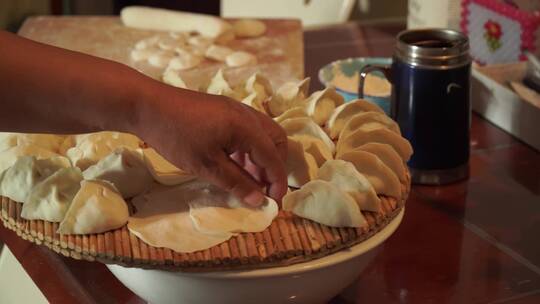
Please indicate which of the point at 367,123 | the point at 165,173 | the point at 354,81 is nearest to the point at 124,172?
the point at 165,173

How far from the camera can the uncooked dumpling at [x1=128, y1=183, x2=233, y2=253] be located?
2.34 ft

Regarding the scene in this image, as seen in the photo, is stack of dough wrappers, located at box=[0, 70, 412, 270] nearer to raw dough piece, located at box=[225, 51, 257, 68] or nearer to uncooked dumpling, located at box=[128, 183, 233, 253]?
uncooked dumpling, located at box=[128, 183, 233, 253]

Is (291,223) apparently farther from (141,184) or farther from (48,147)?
(48,147)

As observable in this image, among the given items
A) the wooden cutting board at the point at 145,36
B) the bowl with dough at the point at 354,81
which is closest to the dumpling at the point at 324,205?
the bowl with dough at the point at 354,81

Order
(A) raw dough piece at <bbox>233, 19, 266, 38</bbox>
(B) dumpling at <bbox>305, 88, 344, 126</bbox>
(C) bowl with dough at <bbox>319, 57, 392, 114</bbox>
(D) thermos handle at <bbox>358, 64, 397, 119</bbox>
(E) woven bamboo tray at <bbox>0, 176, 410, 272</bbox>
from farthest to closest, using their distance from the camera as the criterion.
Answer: (A) raw dough piece at <bbox>233, 19, 266, 38</bbox>, (C) bowl with dough at <bbox>319, 57, 392, 114</bbox>, (D) thermos handle at <bbox>358, 64, 397, 119</bbox>, (B) dumpling at <bbox>305, 88, 344, 126</bbox>, (E) woven bamboo tray at <bbox>0, 176, 410, 272</bbox>

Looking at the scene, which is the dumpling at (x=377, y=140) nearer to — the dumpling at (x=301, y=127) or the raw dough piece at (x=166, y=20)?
the dumpling at (x=301, y=127)

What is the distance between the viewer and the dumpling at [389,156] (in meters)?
0.82

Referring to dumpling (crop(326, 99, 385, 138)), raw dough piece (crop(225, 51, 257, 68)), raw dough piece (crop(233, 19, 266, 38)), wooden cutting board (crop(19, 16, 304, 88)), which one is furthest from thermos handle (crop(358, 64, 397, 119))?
raw dough piece (crop(233, 19, 266, 38))

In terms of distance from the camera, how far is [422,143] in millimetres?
1088

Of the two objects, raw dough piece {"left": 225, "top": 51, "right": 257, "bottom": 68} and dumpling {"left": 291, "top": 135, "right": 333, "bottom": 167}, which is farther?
raw dough piece {"left": 225, "top": 51, "right": 257, "bottom": 68}

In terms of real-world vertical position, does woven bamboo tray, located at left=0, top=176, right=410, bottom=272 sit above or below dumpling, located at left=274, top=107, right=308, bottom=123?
below

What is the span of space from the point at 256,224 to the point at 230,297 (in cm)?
7

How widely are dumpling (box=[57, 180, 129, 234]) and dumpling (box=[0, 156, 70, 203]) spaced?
65mm

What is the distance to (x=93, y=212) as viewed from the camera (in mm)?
723
